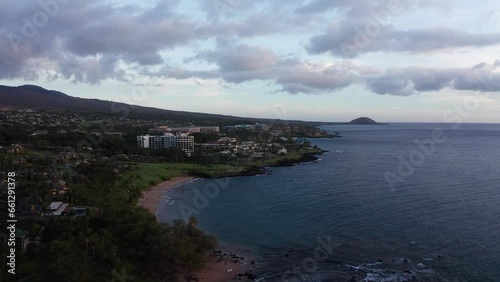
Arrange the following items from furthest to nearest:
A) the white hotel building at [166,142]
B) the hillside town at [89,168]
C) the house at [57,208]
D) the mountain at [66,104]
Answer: the mountain at [66,104], the white hotel building at [166,142], the house at [57,208], the hillside town at [89,168]

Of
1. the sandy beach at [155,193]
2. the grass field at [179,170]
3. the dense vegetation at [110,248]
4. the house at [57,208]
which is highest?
the house at [57,208]

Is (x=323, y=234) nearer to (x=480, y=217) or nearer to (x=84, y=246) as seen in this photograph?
(x=480, y=217)

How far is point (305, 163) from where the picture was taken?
2361 inches

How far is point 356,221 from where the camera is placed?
27953 millimetres

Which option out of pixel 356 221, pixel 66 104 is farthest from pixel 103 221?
pixel 66 104

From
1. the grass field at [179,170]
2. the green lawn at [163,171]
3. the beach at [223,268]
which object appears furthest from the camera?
the grass field at [179,170]

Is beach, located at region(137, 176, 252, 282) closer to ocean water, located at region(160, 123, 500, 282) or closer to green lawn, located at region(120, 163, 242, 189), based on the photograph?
ocean water, located at region(160, 123, 500, 282)

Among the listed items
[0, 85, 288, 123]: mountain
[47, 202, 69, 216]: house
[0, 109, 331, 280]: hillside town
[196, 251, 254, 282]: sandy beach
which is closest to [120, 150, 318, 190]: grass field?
[0, 109, 331, 280]: hillside town

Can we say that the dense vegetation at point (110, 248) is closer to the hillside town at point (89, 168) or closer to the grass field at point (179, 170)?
the hillside town at point (89, 168)

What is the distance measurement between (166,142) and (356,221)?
150ft

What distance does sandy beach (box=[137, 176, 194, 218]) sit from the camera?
32103mm

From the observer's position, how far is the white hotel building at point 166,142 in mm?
67625

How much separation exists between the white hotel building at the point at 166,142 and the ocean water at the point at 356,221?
22592 mm

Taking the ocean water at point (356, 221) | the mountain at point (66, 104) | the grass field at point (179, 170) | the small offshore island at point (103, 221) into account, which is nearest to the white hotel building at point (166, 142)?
the small offshore island at point (103, 221)
